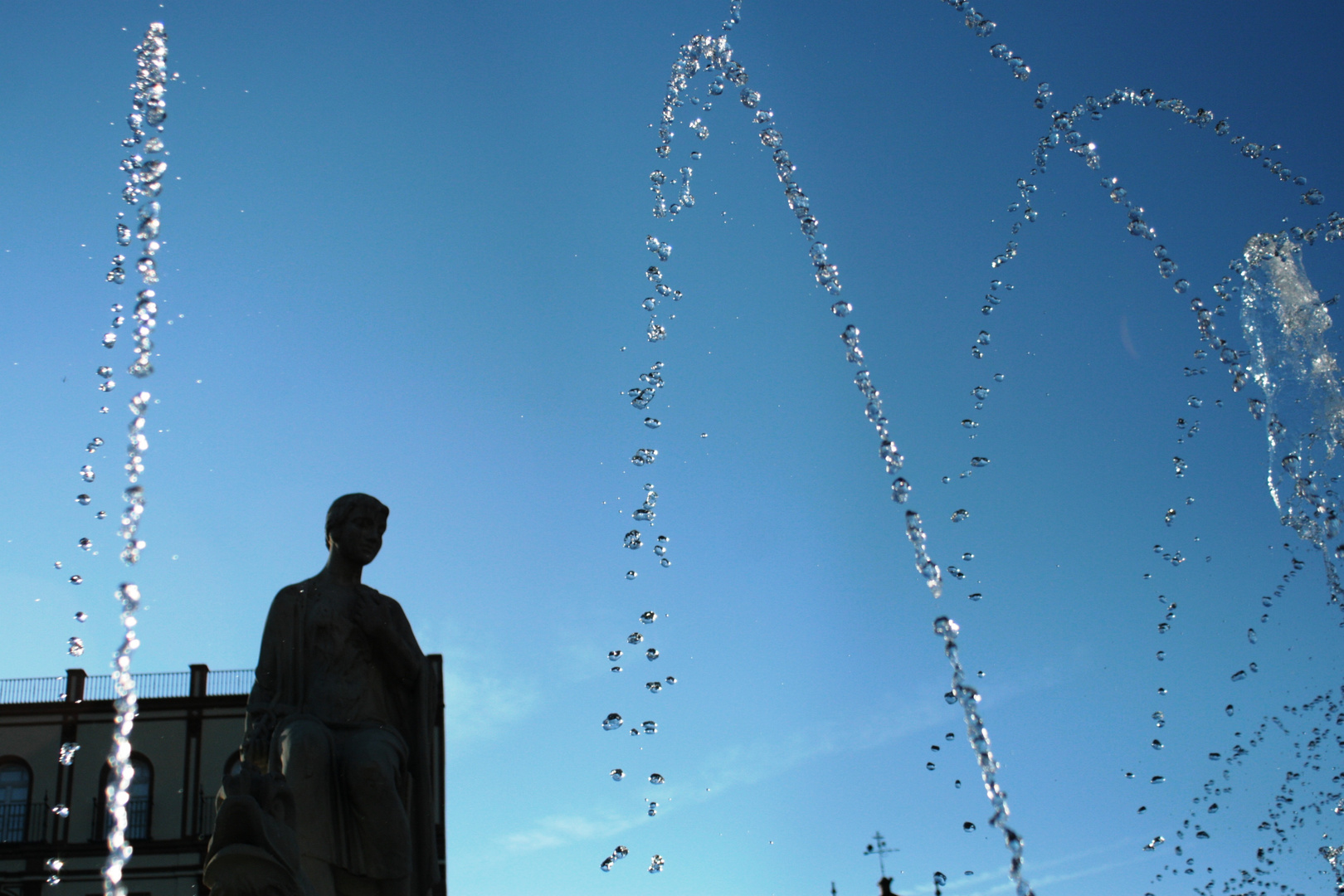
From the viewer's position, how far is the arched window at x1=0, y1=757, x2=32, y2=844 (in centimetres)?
2730

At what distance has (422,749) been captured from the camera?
203 inches

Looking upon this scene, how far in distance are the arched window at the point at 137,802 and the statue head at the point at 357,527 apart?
25273mm

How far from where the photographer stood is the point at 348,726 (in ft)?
16.4

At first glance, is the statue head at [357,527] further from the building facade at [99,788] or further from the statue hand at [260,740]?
the building facade at [99,788]

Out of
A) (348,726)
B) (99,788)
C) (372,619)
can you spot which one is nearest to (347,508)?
(372,619)

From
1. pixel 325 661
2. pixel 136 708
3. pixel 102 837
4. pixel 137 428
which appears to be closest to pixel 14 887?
pixel 102 837

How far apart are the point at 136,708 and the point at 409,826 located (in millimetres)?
27576

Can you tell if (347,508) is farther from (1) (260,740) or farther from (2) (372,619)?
(1) (260,740)

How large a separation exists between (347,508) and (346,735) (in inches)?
44.2

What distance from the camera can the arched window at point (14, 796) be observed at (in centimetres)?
2730

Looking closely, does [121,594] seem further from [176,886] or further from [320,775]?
[176,886]

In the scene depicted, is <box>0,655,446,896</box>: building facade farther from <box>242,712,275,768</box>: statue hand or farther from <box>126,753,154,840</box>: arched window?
<box>242,712,275,768</box>: statue hand

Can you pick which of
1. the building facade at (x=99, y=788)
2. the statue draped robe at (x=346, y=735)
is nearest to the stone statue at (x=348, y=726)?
Answer: the statue draped robe at (x=346, y=735)

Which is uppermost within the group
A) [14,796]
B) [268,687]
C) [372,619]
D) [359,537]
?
[14,796]
